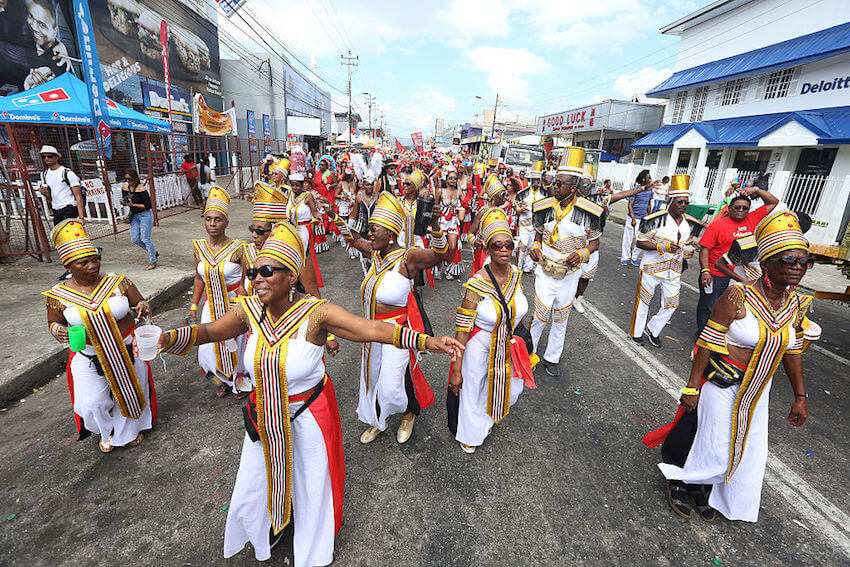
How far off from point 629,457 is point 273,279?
331cm

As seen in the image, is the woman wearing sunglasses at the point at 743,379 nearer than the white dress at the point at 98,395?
Yes

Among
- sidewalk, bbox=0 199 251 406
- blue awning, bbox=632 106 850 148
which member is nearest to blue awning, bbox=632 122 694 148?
blue awning, bbox=632 106 850 148

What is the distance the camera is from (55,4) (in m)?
14.0

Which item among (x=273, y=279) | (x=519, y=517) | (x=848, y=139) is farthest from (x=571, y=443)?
(x=848, y=139)

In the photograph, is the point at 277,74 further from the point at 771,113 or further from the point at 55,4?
the point at 771,113

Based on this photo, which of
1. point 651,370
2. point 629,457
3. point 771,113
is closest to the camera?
point 629,457

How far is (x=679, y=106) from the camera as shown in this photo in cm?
2303

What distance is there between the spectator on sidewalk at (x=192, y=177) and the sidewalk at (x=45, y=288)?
3661 mm

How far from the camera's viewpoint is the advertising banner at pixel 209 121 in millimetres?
15495

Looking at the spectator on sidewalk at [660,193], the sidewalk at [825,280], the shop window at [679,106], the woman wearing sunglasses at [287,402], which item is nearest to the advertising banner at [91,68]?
the woman wearing sunglasses at [287,402]

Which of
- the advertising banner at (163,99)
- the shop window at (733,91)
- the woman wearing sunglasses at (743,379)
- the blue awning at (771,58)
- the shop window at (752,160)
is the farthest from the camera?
the advertising banner at (163,99)

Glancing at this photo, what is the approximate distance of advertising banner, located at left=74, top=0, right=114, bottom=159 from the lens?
25.7ft

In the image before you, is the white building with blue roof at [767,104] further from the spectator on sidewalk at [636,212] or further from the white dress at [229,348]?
the white dress at [229,348]

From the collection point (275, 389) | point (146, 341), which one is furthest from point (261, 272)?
point (146, 341)
